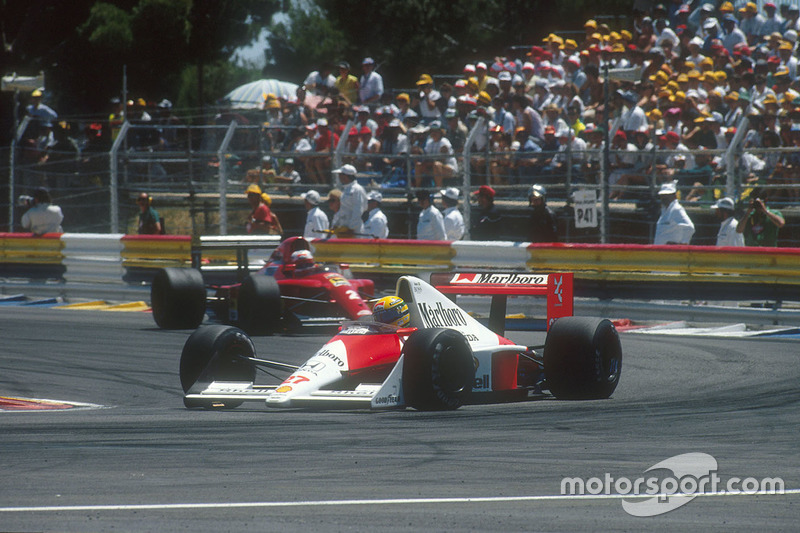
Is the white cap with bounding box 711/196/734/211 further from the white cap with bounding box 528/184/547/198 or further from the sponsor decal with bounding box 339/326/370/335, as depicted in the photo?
the sponsor decal with bounding box 339/326/370/335

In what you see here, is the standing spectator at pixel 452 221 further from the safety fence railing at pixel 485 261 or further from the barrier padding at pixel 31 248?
the barrier padding at pixel 31 248

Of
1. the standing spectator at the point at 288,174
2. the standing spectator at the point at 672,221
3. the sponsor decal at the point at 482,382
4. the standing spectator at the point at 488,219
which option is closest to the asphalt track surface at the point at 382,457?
the sponsor decal at the point at 482,382

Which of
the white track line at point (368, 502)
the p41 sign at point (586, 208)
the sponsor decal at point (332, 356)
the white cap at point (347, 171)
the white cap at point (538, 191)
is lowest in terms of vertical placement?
the white track line at point (368, 502)

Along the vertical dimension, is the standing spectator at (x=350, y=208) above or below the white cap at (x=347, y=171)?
below

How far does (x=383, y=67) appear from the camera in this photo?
1470 inches

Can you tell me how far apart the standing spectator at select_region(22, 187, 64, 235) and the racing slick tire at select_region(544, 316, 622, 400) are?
1151 cm

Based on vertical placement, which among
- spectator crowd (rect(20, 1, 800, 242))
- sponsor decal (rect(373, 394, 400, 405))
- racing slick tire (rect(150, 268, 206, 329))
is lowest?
racing slick tire (rect(150, 268, 206, 329))

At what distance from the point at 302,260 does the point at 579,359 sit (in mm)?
5574

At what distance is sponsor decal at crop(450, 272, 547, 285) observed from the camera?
9070mm

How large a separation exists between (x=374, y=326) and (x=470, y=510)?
3.42m

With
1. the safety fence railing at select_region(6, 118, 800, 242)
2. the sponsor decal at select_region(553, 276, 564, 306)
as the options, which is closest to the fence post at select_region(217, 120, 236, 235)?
the safety fence railing at select_region(6, 118, 800, 242)

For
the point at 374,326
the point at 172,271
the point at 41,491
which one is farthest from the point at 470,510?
the point at 172,271

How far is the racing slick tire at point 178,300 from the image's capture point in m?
13.3

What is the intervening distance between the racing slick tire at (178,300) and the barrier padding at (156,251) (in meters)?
3.11
